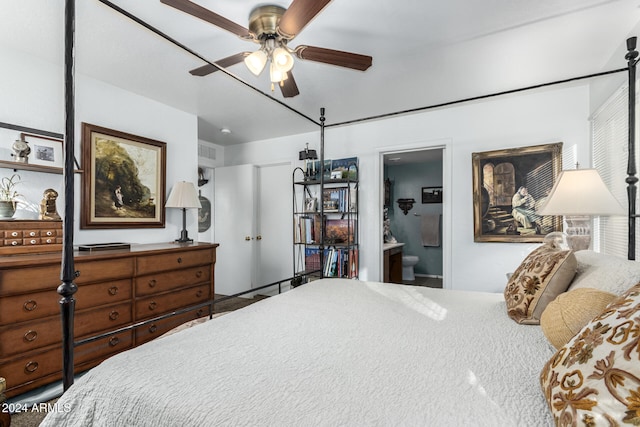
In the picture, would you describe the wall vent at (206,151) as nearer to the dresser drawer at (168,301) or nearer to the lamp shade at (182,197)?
the lamp shade at (182,197)

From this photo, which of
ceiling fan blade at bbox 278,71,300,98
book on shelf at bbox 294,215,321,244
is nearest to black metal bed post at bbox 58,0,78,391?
ceiling fan blade at bbox 278,71,300,98

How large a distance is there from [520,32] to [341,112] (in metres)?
1.90

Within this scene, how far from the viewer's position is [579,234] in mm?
2346

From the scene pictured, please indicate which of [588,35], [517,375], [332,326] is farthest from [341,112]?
[517,375]

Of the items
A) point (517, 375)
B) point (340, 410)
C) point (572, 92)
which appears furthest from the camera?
point (572, 92)

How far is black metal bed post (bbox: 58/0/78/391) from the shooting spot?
100cm

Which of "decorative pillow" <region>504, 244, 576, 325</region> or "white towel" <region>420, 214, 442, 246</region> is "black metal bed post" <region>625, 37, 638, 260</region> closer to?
"decorative pillow" <region>504, 244, 576, 325</region>

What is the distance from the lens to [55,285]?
204 centimetres

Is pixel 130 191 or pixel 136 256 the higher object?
pixel 130 191

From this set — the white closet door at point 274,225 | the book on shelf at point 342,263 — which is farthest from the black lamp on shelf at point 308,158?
the book on shelf at point 342,263

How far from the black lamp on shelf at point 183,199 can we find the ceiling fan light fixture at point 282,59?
1997 mm

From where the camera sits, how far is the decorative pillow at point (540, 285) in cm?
129

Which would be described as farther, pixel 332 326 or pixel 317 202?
pixel 317 202

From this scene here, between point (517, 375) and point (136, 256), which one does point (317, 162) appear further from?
point (517, 375)
